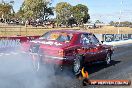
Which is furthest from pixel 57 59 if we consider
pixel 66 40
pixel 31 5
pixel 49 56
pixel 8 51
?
pixel 31 5

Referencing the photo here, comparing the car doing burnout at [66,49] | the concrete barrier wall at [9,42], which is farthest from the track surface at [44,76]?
the concrete barrier wall at [9,42]

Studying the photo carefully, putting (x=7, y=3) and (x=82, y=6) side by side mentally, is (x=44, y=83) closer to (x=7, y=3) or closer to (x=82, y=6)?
(x=7, y=3)

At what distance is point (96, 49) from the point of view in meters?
12.6

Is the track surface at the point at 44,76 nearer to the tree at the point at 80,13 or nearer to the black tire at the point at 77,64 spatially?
the black tire at the point at 77,64

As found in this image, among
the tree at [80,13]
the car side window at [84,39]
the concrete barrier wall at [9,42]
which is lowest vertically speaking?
the concrete barrier wall at [9,42]

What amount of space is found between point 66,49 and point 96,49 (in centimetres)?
227

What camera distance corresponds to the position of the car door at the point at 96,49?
12539mm

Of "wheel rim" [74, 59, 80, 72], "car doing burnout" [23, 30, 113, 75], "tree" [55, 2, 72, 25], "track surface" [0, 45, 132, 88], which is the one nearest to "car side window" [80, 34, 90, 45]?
"car doing burnout" [23, 30, 113, 75]

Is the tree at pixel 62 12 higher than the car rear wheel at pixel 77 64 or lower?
higher

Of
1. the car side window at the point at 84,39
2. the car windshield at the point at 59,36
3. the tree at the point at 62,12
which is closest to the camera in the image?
the car windshield at the point at 59,36

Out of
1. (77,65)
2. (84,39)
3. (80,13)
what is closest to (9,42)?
(84,39)

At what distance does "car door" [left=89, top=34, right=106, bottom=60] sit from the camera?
494 inches

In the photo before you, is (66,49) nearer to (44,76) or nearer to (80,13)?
(44,76)

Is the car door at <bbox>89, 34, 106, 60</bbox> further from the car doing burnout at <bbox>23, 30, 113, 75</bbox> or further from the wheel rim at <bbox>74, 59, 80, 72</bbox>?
the wheel rim at <bbox>74, 59, 80, 72</bbox>
